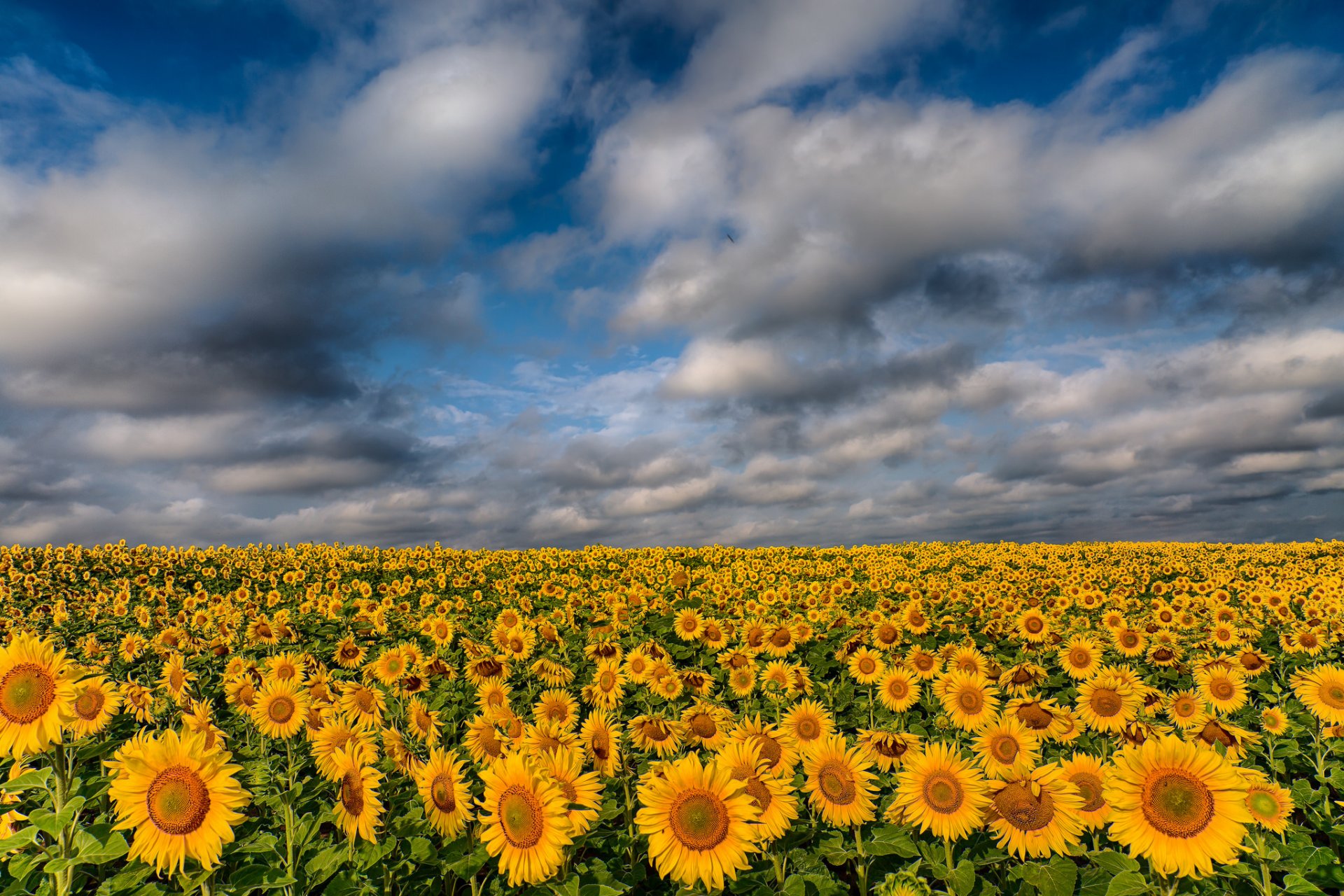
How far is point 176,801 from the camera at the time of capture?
3.86 meters

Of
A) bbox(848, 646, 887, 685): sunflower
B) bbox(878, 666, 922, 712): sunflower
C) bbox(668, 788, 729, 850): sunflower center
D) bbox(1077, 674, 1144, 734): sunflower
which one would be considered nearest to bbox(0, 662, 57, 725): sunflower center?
bbox(668, 788, 729, 850): sunflower center

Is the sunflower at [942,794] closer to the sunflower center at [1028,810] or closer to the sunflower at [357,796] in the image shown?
the sunflower center at [1028,810]

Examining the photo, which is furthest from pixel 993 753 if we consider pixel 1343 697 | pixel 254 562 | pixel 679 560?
pixel 254 562

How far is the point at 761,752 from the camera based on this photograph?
191 inches

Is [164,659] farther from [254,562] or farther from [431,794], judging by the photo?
[254,562]

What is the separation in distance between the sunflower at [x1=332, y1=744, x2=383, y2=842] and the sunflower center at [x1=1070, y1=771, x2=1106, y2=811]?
455 cm

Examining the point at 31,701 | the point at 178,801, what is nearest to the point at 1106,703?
the point at 178,801

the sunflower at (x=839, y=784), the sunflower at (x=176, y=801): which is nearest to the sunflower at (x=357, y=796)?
the sunflower at (x=176, y=801)

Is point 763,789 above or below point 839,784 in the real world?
above

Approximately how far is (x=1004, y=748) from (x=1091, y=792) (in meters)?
0.76

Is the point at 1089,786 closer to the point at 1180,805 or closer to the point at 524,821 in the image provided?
the point at 1180,805

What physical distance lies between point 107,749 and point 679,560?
1075 inches

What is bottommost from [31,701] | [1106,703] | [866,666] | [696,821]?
[866,666]

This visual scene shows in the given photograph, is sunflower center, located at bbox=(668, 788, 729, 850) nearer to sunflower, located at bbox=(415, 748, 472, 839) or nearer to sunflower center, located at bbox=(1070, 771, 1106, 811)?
sunflower, located at bbox=(415, 748, 472, 839)
